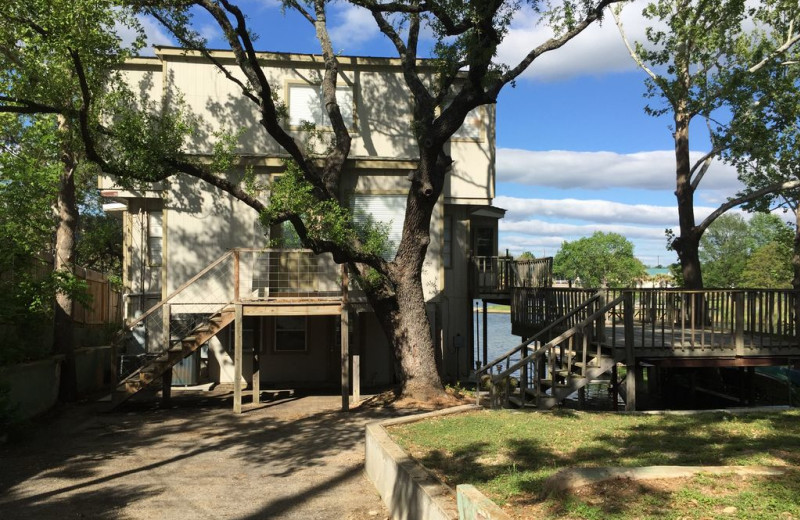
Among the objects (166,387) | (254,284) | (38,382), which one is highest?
(254,284)

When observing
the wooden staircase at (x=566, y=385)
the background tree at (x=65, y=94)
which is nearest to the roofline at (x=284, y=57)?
the background tree at (x=65, y=94)

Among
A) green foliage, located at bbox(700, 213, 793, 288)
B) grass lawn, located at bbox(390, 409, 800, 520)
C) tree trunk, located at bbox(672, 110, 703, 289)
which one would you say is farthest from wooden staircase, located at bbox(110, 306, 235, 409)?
green foliage, located at bbox(700, 213, 793, 288)

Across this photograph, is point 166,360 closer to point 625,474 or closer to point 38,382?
point 38,382

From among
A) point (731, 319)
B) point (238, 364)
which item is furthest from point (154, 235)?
point (731, 319)

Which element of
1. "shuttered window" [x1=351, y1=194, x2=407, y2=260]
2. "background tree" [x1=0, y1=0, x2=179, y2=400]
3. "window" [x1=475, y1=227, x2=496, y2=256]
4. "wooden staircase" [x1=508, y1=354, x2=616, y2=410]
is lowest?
"wooden staircase" [x1=508, y1=354, x2=616, y2=410]

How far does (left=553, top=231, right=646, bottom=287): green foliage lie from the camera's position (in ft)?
367

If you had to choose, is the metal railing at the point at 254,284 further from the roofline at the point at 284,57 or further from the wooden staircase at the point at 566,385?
the wooden staircase at the point at 566,385

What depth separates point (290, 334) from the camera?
53.7ft

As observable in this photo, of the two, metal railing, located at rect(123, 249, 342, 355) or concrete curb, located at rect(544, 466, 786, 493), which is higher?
metal railing, located at rect(123, 249, 342, 355)

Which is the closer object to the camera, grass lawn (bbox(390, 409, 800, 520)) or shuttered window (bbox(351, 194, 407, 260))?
grass lawn (bbox(390, 409, 800, 520))

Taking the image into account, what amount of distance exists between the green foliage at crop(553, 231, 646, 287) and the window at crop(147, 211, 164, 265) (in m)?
100

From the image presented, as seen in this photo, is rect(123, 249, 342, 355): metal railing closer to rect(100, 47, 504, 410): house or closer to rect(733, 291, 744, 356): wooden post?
rect(100, 47, 504, 410): house

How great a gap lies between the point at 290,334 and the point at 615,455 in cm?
1158

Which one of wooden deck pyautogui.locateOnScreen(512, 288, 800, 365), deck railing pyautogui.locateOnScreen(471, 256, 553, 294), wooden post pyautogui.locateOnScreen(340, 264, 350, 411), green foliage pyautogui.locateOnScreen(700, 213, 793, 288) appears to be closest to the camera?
wooden deck pyautogui.locateOnScreen(512, 288, 800, 365)
